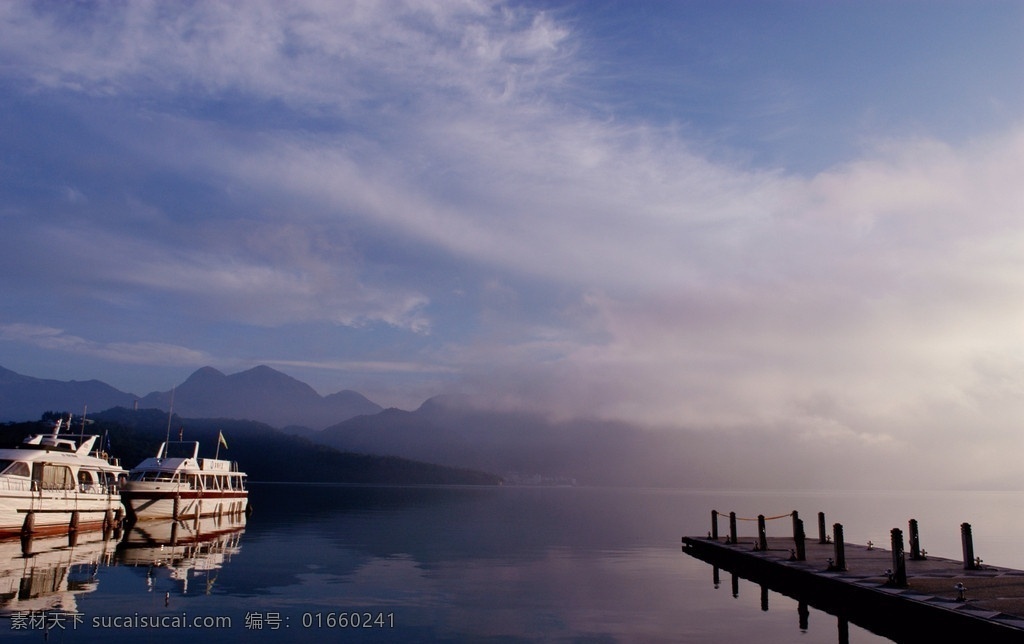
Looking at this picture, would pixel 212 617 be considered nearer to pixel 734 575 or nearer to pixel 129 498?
pixel 734 575

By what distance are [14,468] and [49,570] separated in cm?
1898

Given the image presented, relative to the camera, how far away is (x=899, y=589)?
2827 cm

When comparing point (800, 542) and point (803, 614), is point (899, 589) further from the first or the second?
point (800, 542)

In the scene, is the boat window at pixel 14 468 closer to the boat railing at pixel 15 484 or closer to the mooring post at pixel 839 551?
the boat railing at pixel 15 484

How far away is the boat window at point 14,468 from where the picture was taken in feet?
166

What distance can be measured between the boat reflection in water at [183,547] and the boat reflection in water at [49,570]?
6.67 ft

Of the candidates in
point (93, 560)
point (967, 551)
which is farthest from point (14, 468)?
point (967, 551)

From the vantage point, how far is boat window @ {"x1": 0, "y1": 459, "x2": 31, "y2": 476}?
50.6 m

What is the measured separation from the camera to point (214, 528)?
230ft

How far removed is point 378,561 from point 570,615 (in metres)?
20.2

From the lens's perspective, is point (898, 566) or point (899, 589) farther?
point (898, 566)

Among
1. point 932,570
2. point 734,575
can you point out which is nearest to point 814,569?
point 932,570

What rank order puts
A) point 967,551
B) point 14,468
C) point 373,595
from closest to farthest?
point 373,595 → point 967,551 → point 14,468

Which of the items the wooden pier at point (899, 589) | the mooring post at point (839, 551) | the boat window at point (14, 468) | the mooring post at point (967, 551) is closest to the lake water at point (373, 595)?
the wooden pier at point (899, 589)
